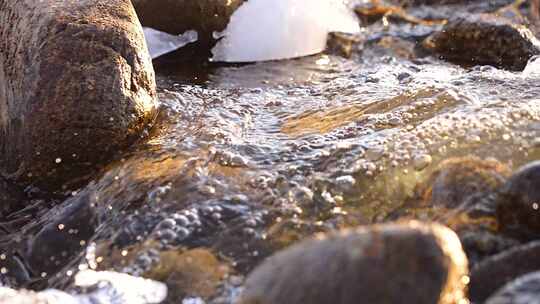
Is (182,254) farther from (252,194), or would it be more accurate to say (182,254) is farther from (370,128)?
(370,128)

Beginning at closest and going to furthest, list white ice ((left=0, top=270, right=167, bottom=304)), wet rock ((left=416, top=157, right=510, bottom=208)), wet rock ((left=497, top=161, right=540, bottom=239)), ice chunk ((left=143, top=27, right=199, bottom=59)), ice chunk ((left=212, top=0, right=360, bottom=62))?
wet rock ((left=497, top=161, right=540, bottom=239)), white ice ((left=0, top=270, right=167, bottom=304)), wet rock ((left=416, top=157, right=510, bottom=208)), ice chunk ((left=212, top=0, right=360, bottom=62)), ice chunk ((left=143, top=27, right=199, bottom=59))

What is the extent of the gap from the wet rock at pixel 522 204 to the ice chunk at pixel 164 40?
4006 millimetres

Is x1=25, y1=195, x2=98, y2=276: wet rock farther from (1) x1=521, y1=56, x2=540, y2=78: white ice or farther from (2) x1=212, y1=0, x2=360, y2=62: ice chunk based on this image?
(1) x1=521, y1=56, x2=540, y2=78: white ice

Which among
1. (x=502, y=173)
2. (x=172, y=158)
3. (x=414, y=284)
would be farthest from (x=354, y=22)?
(x=414, y=284)

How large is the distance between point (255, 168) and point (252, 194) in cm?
30

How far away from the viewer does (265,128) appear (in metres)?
4.20

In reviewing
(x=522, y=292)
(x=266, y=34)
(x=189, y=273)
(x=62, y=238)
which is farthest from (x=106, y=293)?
(x=266, y=34)

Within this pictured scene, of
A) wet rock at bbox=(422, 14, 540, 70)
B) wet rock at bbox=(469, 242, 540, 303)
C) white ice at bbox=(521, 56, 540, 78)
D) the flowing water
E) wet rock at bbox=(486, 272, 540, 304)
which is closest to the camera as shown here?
wet rock at bbox=(486, 272, 540, 304)

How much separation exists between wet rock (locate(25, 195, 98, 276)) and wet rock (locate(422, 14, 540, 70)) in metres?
3.43

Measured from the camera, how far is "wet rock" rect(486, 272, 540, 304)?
1813 millimetres

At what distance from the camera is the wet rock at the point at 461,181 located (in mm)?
2795

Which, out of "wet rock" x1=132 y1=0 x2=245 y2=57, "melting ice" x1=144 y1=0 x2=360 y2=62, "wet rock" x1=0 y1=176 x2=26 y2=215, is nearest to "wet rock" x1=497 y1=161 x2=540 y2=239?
"wet rock" x1=0 y1=176 x2=26 y2=215

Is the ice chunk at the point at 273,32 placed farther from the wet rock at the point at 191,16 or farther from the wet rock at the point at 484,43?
the wet rock at the point at 484,43

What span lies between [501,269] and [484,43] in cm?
373
